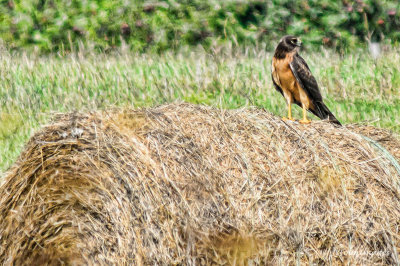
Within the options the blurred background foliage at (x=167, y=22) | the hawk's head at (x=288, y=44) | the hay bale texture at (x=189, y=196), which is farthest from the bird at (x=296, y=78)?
the blurred background foliage at (x=167, y=22)

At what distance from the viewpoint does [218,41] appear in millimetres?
11203

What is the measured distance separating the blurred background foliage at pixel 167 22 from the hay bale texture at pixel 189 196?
685 centimetres

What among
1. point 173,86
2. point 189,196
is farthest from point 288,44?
point 189,196

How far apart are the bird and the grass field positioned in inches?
42.3

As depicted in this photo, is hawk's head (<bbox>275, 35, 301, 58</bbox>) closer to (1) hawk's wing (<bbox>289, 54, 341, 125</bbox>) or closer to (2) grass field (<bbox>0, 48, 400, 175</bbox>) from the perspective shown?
(1) hawk's wing (<bbox>289, 54, 341, 125</bbox>)

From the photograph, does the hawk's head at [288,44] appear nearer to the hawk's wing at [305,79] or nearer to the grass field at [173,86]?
the hawk's wing at [305,79]

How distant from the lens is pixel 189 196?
413cm

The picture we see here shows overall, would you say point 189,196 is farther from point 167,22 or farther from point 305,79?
point 167,22

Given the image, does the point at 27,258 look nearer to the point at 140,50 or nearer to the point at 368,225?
the point at 368,225

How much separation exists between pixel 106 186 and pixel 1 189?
0.83m

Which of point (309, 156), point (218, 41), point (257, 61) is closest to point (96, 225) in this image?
point (309, 156)

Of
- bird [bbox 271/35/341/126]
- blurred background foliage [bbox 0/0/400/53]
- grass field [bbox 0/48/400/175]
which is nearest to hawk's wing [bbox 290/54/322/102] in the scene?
bird [bbox 271/35/341/126]

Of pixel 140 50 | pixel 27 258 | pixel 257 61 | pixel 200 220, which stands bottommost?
pixel 140 50

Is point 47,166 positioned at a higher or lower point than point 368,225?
higher
